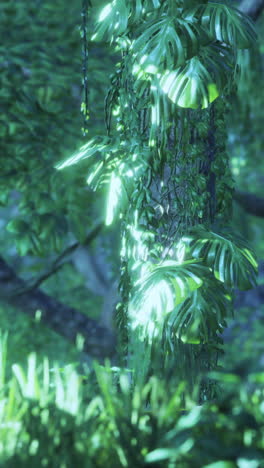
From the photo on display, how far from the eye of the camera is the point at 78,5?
21.2 ft

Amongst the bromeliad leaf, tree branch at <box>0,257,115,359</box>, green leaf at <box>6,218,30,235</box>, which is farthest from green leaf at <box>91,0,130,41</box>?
tree branch at <box>0,257,115,359</box>

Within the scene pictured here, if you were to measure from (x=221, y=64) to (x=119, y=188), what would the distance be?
2.04 feet

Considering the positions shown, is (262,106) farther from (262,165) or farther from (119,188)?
(119,188)

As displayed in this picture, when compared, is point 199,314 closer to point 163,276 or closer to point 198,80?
point 163,276

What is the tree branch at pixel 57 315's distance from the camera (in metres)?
5.55

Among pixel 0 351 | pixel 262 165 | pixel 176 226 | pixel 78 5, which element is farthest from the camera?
pixel 262 165

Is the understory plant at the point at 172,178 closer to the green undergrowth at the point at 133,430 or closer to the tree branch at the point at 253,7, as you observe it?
the green undergrowth at the point at 133,430

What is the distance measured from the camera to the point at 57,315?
5770 mm

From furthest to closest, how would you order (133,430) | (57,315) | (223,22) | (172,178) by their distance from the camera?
(57,315) < (172,178) < (223,22) < (133,430)

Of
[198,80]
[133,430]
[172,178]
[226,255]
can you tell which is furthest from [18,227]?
[133,430]

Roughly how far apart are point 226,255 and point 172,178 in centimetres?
39

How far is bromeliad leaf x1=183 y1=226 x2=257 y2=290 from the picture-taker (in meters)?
2.37

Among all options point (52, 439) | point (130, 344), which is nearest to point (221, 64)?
point (130, 344)

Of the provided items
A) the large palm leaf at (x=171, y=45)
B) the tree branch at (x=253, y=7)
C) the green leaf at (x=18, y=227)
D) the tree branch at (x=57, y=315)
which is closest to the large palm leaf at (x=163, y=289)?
the large palm leaf at (x=171, y=45)
